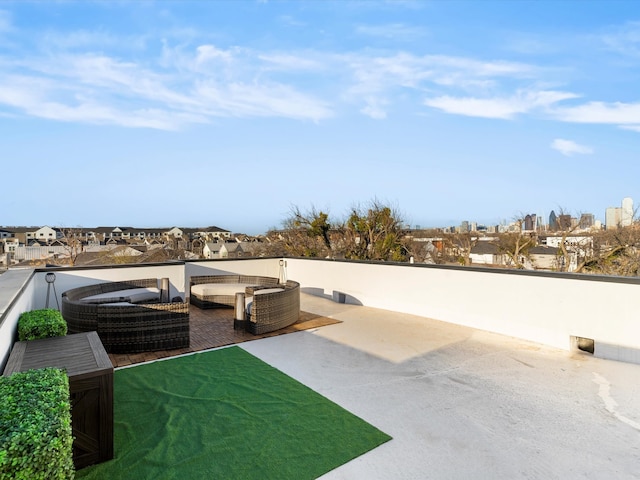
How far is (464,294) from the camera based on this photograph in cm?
600

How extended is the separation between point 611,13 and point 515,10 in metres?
2.00

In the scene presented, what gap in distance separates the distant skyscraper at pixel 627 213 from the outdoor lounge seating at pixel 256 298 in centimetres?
1018

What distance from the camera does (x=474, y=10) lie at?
758 centimetres

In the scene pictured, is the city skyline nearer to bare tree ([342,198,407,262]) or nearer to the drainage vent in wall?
bare tree ([342,198,407,262])

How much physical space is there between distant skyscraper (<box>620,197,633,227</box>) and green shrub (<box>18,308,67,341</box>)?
1329 cm

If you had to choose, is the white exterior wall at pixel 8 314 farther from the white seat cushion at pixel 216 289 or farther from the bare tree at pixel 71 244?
the bare tree at pixel 71 244

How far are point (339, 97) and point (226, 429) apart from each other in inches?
380

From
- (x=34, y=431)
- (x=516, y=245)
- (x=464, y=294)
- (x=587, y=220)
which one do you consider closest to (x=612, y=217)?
(x=587, y=220)

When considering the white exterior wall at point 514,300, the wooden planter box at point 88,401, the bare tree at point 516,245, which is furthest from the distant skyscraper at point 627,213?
the wooden planter box at point 88,401

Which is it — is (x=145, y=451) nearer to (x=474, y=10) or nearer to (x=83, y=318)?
(x=83, y=318)

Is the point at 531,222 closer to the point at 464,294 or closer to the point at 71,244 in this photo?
the point at 464,294

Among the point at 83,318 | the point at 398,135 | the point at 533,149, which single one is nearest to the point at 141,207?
the point at 398,135

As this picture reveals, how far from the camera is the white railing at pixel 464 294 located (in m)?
4.32

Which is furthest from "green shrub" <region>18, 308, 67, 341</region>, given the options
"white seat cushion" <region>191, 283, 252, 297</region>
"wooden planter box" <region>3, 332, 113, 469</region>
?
"white seat cushion" <region>191, 283, 252, 297</region>
